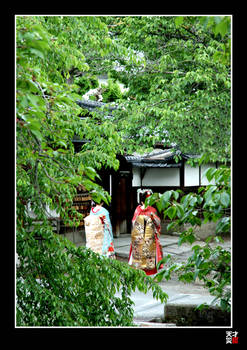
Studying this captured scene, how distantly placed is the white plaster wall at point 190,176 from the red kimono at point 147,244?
5.60m

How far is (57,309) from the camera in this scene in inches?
94.0

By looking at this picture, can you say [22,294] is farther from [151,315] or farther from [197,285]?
[197,285]

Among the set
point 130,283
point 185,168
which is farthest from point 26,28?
point 185,168

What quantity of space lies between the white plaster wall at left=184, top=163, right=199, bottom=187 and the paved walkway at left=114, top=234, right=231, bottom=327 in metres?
2.19

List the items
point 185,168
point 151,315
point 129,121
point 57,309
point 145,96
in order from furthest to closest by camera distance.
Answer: point 185,168 < point 145,96 < point 129,121 < point 151,315 < point 57,309

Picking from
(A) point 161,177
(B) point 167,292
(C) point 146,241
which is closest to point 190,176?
(A) point 161,177

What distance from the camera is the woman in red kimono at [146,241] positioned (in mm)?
8289

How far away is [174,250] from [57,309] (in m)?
8.63

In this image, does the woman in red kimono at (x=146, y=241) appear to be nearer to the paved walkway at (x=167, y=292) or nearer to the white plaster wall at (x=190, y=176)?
the paved walkway at (x=167, y=292)

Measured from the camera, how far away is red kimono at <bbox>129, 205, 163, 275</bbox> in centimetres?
829

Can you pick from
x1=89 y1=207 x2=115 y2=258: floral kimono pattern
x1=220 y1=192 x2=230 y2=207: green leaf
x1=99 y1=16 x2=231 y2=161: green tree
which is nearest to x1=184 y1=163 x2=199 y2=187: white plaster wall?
x1=99 y1=16 x2=231 y2=161: green tree

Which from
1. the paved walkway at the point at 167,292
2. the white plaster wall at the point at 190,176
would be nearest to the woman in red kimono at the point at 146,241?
the paved walkway at the point at 167,292

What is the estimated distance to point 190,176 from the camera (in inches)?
547

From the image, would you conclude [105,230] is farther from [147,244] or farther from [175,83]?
[175,83]
